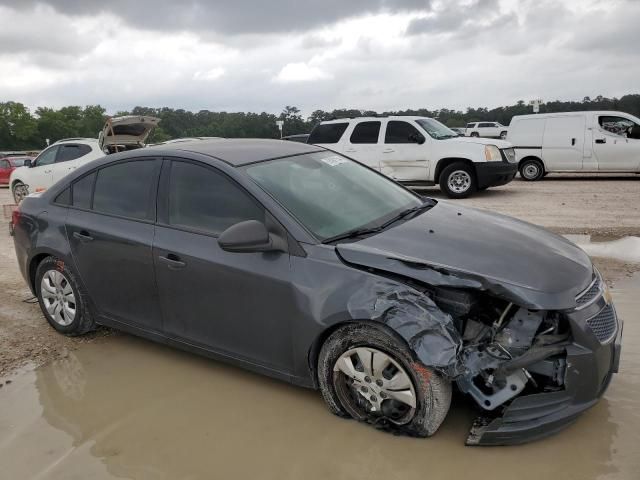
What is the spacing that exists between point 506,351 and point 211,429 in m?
1.74

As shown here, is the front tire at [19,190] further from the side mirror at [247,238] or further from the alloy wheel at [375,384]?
the alloy wheel at [375,384]

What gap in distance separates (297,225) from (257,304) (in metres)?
0.53

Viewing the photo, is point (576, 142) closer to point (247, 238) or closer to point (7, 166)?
point (247, 238)

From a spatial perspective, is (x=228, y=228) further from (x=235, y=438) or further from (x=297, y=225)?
(x=235, y=438)

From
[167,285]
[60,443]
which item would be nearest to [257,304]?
[167,285]

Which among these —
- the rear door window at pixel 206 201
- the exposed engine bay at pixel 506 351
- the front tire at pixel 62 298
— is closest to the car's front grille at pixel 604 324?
the exposed engine bay at pixel 506 351

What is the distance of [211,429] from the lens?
3301 millimetres

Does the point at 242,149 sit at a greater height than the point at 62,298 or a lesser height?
greater

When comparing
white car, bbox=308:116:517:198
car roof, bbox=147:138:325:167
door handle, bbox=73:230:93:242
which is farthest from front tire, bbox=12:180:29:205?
car roof, bbox=147:138:325:167

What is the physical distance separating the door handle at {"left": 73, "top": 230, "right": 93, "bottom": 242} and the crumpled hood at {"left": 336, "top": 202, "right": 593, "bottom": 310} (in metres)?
2.13

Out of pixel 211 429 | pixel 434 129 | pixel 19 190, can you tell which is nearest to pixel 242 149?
pixel 211 429

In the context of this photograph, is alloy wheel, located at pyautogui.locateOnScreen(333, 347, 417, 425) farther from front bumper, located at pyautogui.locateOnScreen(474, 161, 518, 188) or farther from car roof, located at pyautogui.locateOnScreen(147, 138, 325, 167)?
Answer: front bumper, located at pyautogui.locateOnScreen(474, 161, 518, 188)

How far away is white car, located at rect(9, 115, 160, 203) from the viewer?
39.6 feet

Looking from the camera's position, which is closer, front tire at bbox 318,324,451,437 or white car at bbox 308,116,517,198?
front tire at bbox 318,324,451,437
